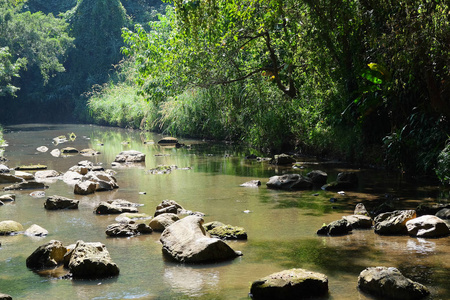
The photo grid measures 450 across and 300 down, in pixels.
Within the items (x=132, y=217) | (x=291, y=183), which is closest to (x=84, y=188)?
(x=132, y=217)

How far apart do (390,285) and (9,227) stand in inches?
227

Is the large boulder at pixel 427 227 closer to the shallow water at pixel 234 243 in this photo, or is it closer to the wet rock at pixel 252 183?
the shallow water at pixel 234 243

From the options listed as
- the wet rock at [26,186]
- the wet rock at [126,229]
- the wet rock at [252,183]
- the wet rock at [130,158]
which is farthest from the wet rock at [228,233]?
the wet rock at [130,158]

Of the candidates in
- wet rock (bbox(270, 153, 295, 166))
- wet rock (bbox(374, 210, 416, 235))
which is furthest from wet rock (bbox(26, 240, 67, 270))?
wet rock (bbox(270, 153, 295, 166))

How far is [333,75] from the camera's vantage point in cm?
1505

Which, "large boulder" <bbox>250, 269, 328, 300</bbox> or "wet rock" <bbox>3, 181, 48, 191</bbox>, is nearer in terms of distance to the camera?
"large boulder" <bbox>250, 269, 328, 300</bbox>

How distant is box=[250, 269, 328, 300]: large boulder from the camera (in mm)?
5617

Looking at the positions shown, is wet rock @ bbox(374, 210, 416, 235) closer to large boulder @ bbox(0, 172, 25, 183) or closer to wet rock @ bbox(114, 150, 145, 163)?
large boulder @ bbox(0, 172, 25, 183)

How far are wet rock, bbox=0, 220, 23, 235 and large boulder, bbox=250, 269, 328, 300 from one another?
14.9 feet

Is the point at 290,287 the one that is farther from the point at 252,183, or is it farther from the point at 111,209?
the point at 252,183

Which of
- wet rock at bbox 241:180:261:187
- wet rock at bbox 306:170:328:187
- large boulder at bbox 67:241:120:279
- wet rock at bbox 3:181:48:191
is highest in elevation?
wet rock at bbox 306:170:328:187

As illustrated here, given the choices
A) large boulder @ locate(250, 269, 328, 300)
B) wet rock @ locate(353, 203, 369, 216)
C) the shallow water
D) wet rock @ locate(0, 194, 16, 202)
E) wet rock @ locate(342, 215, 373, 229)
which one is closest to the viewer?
large boulder @ locate(250, 269, 328, 300)

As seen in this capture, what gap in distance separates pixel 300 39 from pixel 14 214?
8.36m

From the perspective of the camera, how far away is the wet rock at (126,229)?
27.3 ft
